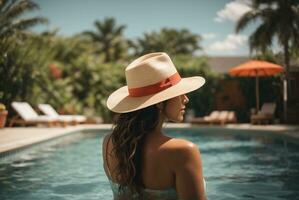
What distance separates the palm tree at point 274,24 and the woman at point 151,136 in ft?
59.9

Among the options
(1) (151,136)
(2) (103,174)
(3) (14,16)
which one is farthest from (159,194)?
(3) (14,16)

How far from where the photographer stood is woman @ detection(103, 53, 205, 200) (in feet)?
6.24

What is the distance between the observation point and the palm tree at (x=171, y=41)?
4722cm

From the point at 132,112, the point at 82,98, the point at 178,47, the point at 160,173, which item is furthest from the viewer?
the point at 178,47

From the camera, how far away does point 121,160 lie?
2.12m

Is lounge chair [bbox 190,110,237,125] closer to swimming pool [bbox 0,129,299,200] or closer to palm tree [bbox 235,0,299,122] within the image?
palm tree [bbox 235,0,299,122]

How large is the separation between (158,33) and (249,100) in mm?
27453

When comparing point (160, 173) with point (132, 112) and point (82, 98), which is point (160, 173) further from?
point (82, 98)

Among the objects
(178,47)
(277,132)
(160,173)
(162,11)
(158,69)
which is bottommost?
(277,132)

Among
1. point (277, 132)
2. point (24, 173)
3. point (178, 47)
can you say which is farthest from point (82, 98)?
point (178, 47)

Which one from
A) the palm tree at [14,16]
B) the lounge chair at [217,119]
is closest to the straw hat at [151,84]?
the lounge chair at [217,119]

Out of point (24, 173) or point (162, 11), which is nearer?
point (24, 173)

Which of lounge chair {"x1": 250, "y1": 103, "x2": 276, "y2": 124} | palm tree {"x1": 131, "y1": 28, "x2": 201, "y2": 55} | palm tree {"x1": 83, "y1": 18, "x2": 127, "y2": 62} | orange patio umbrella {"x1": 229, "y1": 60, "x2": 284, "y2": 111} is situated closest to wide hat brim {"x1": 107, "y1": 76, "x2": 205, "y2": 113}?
orange patio umbrella {"x1": 229, "y1": 60, "x2": 284, "y2": 111}

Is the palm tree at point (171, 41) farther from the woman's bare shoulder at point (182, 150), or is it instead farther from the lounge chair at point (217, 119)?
the woman's bare shoulder at point (182, 150)
